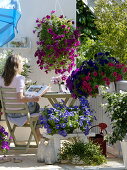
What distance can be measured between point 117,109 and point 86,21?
22.1 feet

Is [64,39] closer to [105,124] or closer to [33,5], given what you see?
[33,5]

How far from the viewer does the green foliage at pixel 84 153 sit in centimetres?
609

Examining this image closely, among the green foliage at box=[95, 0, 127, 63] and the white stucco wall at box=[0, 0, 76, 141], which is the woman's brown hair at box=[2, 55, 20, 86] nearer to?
the white stucco wall at box=[0, 0, 76, 141]

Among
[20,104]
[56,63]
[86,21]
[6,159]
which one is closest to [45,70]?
[56,63]

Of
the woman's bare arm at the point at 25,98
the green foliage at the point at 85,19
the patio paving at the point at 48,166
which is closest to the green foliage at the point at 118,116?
the patio paving at the point at 48,166

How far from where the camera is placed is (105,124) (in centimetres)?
657

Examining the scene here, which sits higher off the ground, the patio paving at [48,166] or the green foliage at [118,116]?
the green foliage at [118,116]

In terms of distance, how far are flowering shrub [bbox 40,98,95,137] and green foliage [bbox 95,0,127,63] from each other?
4.06 m

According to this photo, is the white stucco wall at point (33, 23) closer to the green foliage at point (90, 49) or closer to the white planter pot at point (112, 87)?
the green foliage at point (90, 49)

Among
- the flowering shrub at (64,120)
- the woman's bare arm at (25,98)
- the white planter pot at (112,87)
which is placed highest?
the white planter pot at (112,87)

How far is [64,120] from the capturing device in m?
6.17

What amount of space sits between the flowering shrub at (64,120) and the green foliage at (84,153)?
18 centimetres

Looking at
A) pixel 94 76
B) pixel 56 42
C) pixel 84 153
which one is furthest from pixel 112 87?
pixel 56 42

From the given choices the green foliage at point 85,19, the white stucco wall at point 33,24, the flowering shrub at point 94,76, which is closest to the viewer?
the flowering shrub at point 94,76
